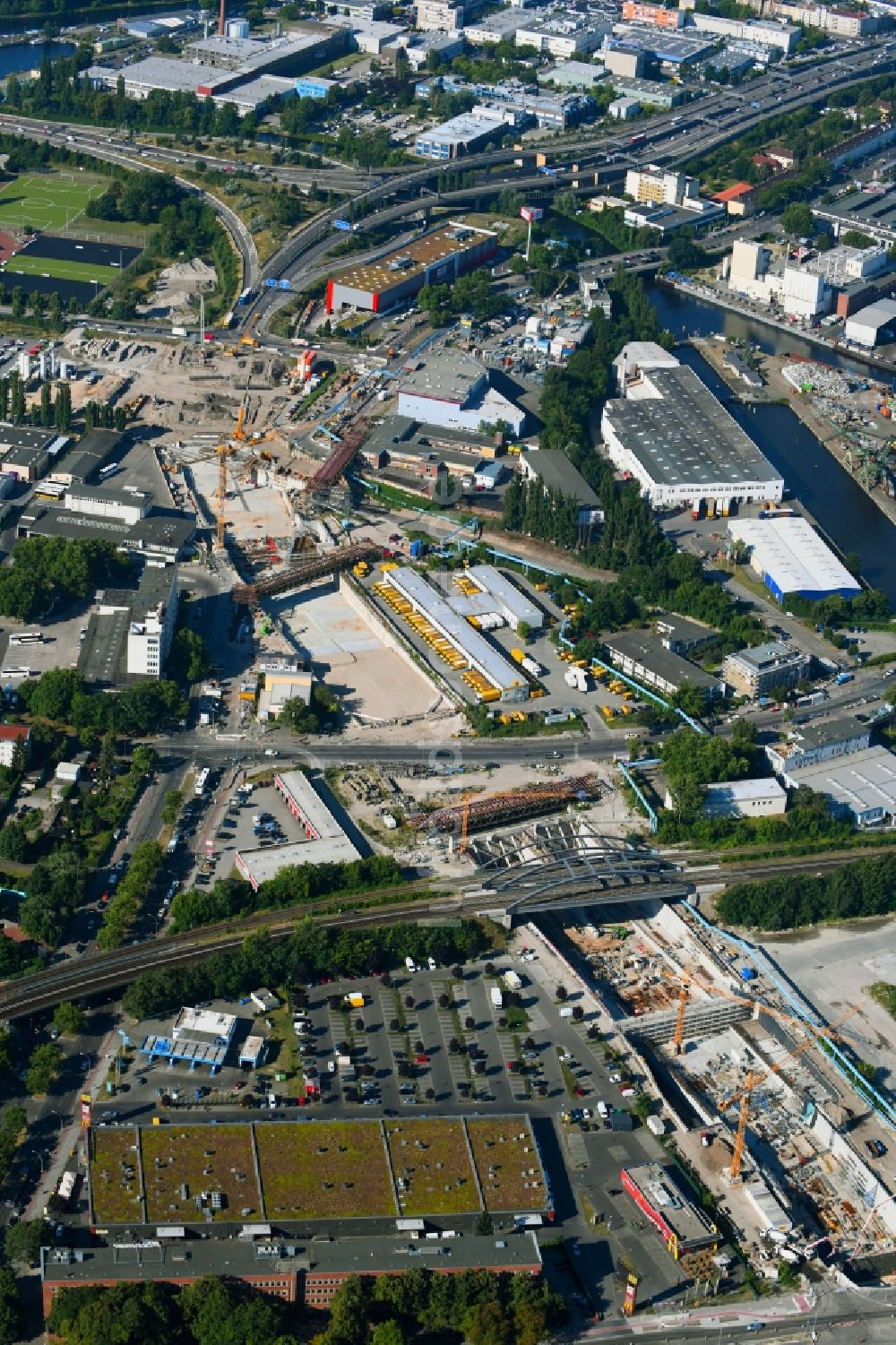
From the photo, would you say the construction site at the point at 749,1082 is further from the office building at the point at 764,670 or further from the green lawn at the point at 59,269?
the green lawn at the point at 59,269

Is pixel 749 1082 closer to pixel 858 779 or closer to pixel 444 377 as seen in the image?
pixel 858 779

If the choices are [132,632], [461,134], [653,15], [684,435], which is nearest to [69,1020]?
[132,632]

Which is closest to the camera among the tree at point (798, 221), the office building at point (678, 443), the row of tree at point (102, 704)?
the row of tree at point (102, 704)

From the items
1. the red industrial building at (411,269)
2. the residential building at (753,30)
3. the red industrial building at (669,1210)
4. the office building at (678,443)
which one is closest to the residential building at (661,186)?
the red industrial building at (411,269)

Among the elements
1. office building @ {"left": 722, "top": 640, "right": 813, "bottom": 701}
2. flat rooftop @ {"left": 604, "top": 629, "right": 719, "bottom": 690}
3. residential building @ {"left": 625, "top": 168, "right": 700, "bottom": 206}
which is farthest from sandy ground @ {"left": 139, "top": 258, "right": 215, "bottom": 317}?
office building @ {"left": 722, "top": 640, "right": 813, "bottom": 701}

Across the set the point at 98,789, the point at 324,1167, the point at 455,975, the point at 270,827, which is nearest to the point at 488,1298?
the point at 324,1167

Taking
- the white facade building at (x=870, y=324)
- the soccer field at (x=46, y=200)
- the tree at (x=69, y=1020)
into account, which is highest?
the tree at (x=69, y=1020)
